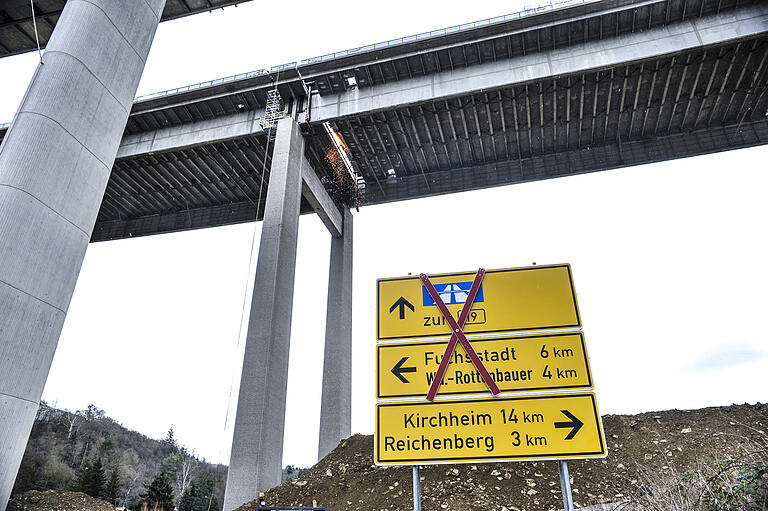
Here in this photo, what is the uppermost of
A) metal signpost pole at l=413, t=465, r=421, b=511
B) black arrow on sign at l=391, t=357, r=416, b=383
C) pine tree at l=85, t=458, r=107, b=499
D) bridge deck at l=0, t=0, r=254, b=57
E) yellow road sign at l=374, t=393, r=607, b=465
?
bridge deck at l=0, t=0, r=254, b=57

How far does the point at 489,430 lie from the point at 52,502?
46.7 feet

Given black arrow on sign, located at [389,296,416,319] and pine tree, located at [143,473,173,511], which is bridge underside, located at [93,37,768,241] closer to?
black arrow on sign, located at [389,296,416,319]

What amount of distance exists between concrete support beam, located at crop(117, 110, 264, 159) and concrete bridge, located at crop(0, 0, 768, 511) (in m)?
0.08

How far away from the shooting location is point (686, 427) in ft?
35.4

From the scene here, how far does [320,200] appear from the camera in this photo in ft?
81.8

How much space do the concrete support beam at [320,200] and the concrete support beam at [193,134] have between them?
2.92 meters

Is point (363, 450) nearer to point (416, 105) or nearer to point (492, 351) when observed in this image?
point (492, 351)

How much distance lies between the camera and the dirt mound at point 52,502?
1245cm

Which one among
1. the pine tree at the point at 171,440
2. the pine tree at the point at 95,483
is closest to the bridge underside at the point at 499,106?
the pine tree at the point at 95,483

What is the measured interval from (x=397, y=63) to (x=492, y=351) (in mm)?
18243

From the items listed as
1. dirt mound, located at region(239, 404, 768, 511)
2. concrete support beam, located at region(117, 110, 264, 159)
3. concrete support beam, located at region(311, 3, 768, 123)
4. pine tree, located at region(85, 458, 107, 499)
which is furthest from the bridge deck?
pine tree, located at region(85, 458, 107, 499)

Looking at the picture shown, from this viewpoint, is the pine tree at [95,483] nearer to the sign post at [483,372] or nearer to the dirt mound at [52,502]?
the dirt mound at [52,502]

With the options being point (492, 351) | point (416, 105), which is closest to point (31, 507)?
point (492, 351)

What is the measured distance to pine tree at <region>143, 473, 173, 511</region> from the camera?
3238 cm
